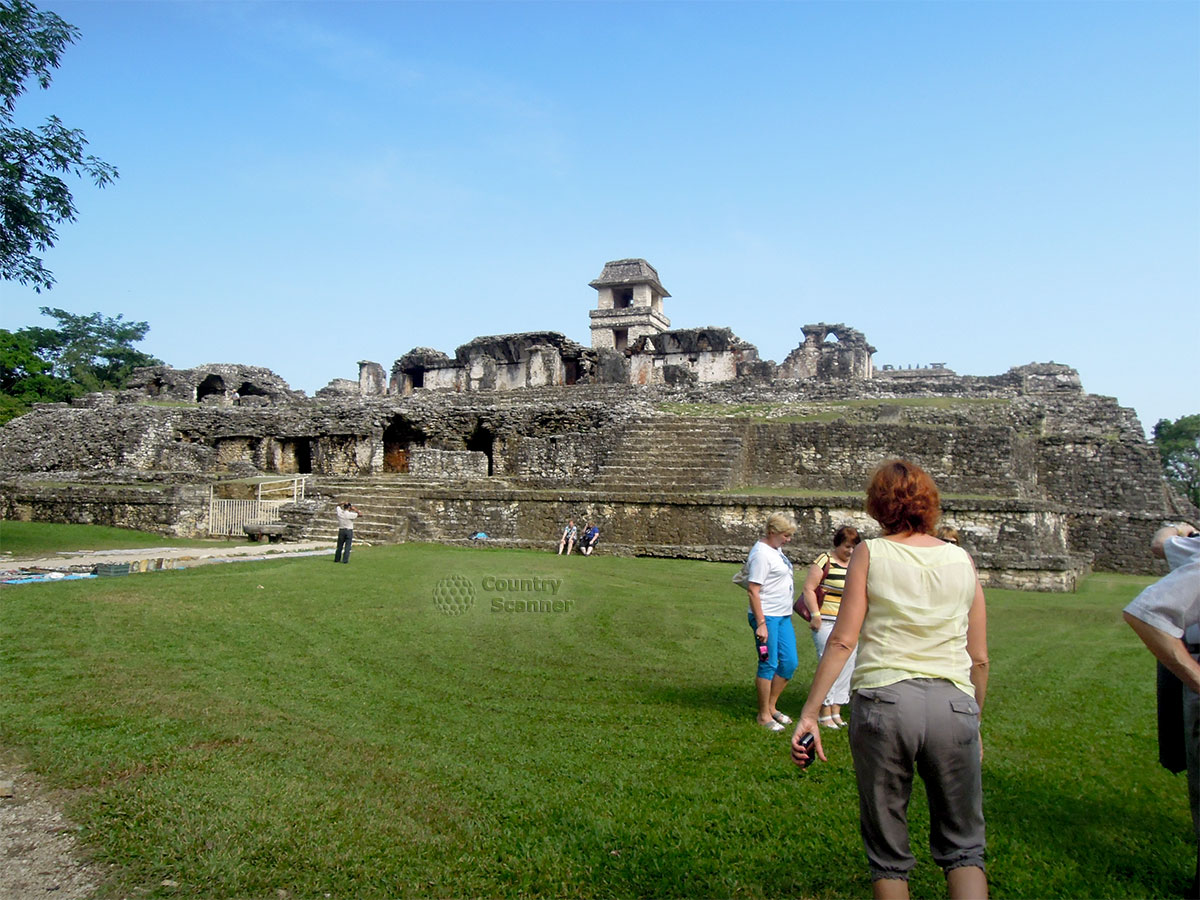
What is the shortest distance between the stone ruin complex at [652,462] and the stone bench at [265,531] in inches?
12.0

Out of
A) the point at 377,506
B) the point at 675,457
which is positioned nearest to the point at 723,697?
the point at 675,457

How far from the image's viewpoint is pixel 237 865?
3070 mm

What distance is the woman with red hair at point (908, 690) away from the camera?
8.18ft

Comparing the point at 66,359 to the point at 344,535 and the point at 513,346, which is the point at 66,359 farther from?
the point at 344,535

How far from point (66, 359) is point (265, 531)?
4123 cm

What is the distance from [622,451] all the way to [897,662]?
13.6 metres

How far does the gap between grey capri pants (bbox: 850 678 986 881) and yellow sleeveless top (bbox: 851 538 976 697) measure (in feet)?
0.19

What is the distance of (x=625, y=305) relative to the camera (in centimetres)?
4181

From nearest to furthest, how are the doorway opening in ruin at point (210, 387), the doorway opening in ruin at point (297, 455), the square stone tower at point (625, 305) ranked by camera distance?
1. the doorway opening in ruin at point (297, 455)
2. the doorway opening in ruin at point (210, 387)
3. the square stone tower at point (625, 305)

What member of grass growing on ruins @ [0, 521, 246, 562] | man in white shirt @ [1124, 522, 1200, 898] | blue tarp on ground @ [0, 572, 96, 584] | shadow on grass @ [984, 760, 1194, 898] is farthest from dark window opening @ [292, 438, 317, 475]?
man in white shirt @ [1124, 522, 1200, 898]

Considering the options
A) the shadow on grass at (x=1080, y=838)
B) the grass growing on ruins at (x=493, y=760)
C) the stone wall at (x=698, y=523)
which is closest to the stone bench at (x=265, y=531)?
the stone wall at (x=698, y=523)

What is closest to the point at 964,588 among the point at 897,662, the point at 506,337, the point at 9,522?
the point at 897,662

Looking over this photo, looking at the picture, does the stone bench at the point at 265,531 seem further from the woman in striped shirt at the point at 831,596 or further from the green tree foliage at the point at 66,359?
the green tree foliage at the point at 66,359

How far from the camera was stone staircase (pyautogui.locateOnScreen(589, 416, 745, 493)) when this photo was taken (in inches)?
580
